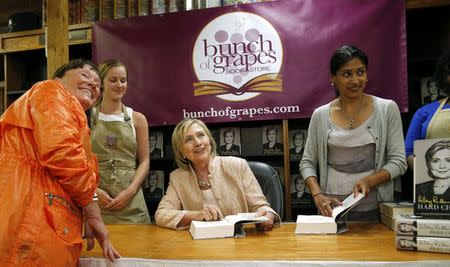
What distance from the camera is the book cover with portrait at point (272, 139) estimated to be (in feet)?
11.7

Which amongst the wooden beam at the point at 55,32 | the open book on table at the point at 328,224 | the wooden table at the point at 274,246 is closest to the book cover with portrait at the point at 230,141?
the wooden beam at the point at 55,32

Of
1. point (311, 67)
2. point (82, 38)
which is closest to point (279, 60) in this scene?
point (311, 67)

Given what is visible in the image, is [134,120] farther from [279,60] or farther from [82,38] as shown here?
[82,38]

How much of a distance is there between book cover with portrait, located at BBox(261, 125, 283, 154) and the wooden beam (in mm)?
1771

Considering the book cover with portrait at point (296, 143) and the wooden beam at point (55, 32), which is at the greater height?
the wooden beam at point (55, 32)

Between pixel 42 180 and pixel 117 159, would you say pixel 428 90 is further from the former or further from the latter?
pixel 42 180

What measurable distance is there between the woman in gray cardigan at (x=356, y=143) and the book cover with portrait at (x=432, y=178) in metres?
0.60

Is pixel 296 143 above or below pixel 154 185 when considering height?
above

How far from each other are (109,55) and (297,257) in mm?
2937

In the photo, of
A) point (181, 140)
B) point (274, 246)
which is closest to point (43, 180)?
point (274, 246)

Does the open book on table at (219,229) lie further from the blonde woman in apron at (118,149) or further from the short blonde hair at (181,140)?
the blonde woman in apron at (118,149)

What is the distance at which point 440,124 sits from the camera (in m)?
2.13

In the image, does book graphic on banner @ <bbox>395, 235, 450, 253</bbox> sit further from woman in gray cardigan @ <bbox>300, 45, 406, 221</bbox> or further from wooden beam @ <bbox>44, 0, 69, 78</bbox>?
wooden beam @ <bbox>44, 0, 69, 78</bbox>

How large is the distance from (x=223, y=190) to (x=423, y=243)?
1.00m
